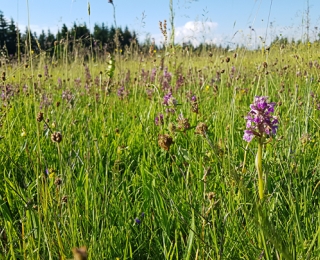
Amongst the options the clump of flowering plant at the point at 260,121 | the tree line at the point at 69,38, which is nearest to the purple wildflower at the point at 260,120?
the clump of flowering plant at the point at 260,121

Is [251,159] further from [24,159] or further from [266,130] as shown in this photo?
[24,159]

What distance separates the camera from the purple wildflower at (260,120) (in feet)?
2.78

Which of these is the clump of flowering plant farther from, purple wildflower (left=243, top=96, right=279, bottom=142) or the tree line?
the tree line

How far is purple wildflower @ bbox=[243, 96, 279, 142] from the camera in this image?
85cm

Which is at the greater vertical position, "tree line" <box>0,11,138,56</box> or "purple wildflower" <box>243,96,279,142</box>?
"tree line" <box>0,11,138,56</box>

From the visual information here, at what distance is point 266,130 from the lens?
0.85 meters

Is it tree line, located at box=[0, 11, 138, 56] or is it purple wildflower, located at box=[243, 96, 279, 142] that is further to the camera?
tree line, located at box=[0, 11, 138, 56]

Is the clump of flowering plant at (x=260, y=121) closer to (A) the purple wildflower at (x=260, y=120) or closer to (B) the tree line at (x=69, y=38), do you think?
(A) the purple wildflower at (x=260, y=120)

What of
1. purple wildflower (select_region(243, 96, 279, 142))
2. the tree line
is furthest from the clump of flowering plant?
the tree line

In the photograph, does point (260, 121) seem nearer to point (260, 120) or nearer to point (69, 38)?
point (260, 120)

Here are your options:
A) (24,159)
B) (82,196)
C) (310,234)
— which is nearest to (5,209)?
(82,196)

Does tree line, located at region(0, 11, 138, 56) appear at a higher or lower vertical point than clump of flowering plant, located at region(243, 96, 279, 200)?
higher

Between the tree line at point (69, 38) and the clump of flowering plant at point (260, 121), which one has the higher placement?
the tree line at point (69, 38)

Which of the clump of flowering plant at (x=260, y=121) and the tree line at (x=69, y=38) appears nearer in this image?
the clump of flowering plant at (x=260, y=121)
